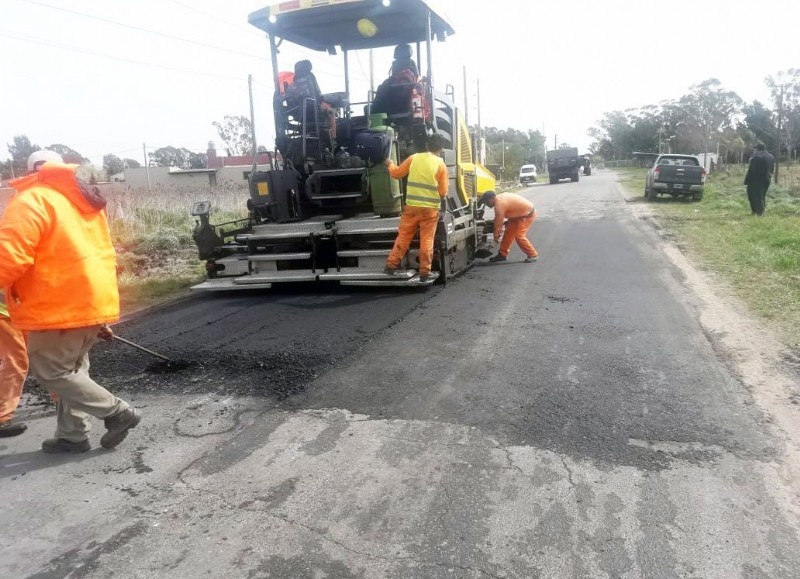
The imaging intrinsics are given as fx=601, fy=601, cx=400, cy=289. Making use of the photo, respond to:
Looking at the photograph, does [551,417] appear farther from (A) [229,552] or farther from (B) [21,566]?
(B) [21,566]

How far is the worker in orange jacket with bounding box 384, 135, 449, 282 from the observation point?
6.77m

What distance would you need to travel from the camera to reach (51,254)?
3.11 m

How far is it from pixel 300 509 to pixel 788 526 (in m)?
2.06

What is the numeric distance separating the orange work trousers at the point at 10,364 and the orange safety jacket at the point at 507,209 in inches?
270

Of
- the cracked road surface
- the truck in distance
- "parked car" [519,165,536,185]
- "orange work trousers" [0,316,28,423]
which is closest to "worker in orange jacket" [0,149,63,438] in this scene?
"orange work trousers" [0,316,28,423]

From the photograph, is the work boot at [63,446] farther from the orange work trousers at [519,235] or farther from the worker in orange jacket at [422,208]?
the orange work trousers at [519,235]

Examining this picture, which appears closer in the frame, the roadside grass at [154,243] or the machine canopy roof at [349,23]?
the machine canopy roof at [349,23]

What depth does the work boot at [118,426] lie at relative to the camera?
3367mm

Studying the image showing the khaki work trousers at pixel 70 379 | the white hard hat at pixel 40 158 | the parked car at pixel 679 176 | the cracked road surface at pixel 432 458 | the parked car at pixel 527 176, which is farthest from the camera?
the parked car at pixel 527 176

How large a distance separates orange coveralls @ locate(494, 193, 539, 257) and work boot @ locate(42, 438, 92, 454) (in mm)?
6956

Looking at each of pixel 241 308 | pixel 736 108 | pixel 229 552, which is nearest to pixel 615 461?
pixel 229 552

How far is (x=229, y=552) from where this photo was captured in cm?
242

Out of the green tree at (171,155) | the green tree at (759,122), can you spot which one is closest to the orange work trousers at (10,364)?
the green tree at (759,122)

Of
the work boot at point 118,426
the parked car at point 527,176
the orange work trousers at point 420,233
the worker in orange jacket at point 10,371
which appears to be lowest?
the work boot at point 118,426
